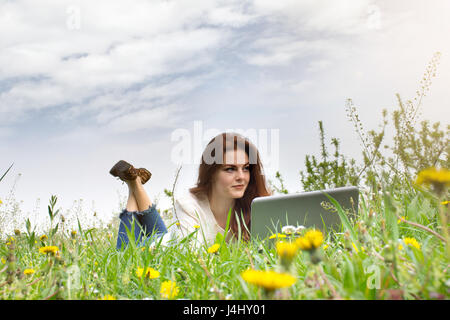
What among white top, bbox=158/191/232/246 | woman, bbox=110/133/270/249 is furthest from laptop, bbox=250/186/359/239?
woman, bbox=110/133/270/249

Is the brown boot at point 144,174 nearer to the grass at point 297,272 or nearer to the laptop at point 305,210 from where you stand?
the grass at point 297,272

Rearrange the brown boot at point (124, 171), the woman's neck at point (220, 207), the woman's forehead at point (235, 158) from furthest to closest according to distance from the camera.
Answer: the woman's neck at point (220, 207)
the woman's forehead at point (235, 158)
the brown boot at point (124, 171)

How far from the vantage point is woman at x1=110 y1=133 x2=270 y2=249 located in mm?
3561

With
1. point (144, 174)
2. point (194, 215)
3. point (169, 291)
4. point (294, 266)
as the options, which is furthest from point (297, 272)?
point (144, 174)

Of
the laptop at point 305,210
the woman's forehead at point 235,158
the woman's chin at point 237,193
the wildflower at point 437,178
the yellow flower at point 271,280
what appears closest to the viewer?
the yellow flower at point 271,280

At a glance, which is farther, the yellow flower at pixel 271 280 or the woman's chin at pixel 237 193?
the woman's chin at pixel 237 193

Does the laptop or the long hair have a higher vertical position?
the long hair

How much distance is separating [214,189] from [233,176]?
0.32 meters

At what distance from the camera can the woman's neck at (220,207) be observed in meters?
4.00

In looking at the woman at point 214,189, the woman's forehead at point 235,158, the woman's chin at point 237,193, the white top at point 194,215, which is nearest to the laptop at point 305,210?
the white top at point 194,215

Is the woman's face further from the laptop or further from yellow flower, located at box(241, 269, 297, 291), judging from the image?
yellow flower, located at box(241, 269, 297, 291)

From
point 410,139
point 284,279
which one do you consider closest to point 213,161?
point 410,139

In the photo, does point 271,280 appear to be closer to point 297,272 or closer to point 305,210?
point 297,272
